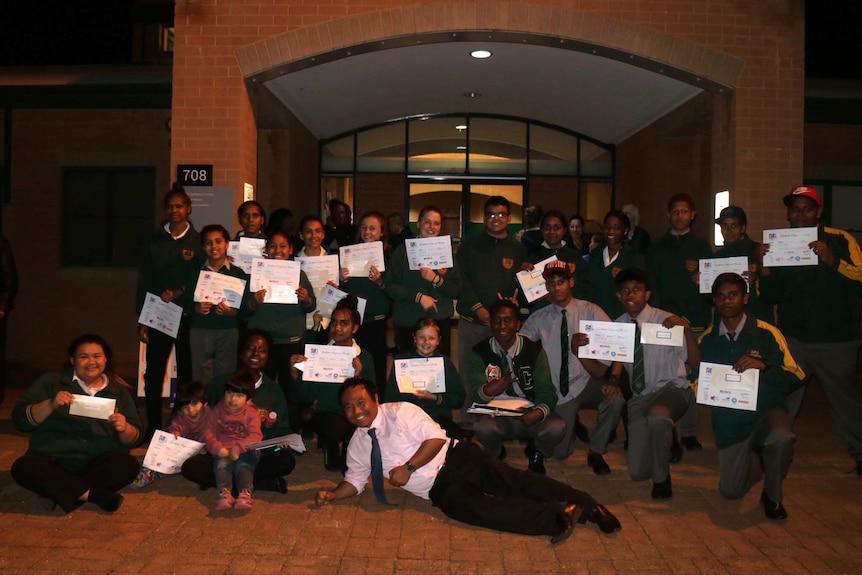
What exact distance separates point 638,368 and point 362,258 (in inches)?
99.8

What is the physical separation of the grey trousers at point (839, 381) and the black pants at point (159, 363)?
16.4 feet

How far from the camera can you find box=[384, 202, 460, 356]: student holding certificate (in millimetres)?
6988

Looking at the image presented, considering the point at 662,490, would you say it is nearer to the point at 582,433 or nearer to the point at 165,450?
the point at 582,433

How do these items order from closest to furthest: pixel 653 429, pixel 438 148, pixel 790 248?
pixel 653 429
pixel 790 248
pixel 438 148

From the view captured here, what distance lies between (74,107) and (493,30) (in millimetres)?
7395

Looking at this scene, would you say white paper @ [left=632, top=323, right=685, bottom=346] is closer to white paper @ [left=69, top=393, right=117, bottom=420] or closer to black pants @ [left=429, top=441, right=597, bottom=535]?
black pants @ [left=429, top=441, right=597, bottom=535]

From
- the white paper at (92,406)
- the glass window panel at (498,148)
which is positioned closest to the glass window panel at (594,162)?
the glass window panel at (498,148)

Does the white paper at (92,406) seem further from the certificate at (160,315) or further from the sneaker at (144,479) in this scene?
the certificate at (160,315)

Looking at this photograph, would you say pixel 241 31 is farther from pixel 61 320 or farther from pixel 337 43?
pixel 61 320

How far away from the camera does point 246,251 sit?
7137 millimetres

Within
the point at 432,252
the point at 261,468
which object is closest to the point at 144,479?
the point at 261,468

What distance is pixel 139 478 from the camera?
225 inches

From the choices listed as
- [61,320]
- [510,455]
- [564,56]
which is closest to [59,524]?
[510,455]

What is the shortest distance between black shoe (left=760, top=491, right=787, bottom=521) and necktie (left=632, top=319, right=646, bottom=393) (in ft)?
4.16
